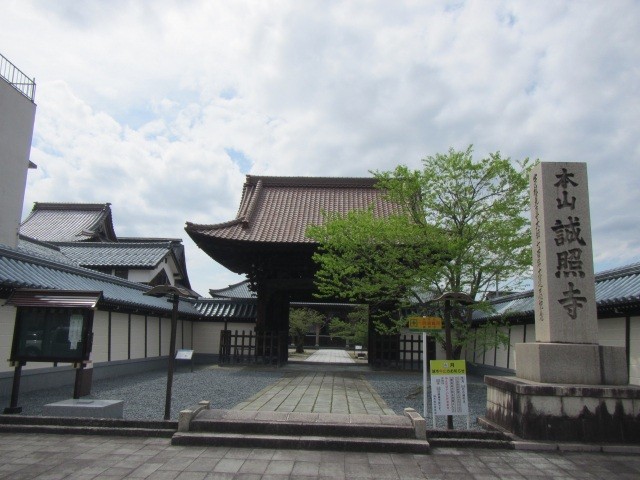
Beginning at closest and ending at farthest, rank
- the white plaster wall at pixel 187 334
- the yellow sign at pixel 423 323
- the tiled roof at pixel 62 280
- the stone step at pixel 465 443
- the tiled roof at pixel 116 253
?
the stone step at pixel 465 443
the yellow sign at pixel 423 323
the tiled roof at pixel 62 280
the white plaster wall at pixel 187 334
the tiled roof at pixel 116 253

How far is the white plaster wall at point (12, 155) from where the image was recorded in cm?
1491

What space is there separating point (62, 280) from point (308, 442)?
30.1ft

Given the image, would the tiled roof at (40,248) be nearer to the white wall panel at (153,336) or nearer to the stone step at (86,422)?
the white wall panel at (153,336)

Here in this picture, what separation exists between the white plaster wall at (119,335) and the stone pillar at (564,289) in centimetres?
1173

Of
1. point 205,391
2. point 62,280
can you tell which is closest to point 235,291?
point 62,280

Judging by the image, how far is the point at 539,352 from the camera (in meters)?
7.05

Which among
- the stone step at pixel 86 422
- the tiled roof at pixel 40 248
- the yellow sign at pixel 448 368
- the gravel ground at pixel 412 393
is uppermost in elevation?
the tiled roof at pixel 40 248

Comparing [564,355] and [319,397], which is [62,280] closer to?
[319,397]

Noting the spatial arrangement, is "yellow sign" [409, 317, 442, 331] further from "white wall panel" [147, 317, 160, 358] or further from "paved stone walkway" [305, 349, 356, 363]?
"paved stone walkway" [305, 349, 356, 363]

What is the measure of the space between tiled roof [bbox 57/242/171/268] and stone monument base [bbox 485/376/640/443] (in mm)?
19740

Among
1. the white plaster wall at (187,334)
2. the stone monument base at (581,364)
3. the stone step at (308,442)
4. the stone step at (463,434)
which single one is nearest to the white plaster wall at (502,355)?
the stone monument base at (581,364)

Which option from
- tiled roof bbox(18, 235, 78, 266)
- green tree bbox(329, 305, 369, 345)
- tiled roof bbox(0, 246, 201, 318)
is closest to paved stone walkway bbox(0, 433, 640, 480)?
tiled roof bbox(0, 246, 201, 318)

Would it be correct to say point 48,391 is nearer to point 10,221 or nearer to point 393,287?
point 10,221

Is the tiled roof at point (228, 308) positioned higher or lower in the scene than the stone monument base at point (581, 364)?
higher
